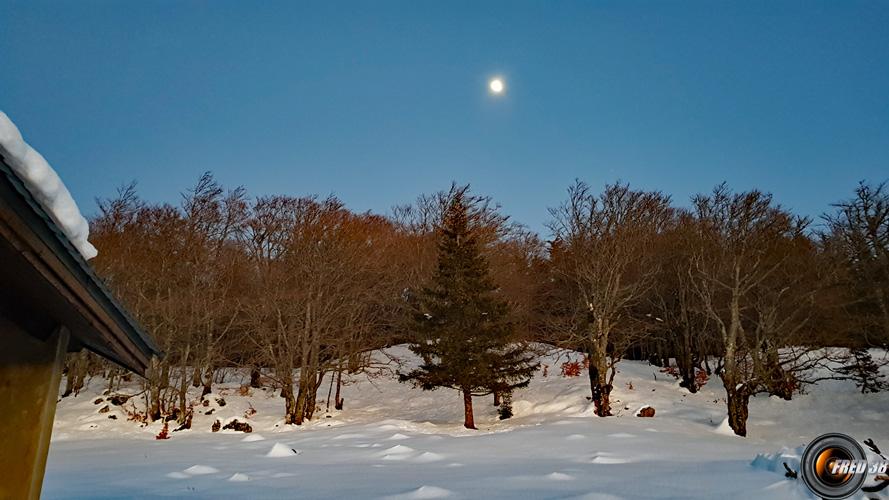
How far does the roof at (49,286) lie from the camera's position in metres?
2.82

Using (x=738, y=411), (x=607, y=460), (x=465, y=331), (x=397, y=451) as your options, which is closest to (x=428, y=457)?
(x=397, y=451)

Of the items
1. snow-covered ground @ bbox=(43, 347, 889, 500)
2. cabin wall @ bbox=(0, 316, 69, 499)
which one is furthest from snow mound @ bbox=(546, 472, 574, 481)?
cabin wall @ bbox=(0, 316, 69, 499)

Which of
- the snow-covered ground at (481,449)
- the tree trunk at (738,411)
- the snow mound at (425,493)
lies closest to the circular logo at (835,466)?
the snow-covered ground at (481,449)

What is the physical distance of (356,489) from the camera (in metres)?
7.39

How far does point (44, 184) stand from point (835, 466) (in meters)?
7.60

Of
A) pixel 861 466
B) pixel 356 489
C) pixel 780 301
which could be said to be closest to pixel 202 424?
pixel 356 489

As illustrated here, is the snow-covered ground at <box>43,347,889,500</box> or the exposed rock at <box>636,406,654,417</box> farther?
the exposed rock at <box>636,406,654,417</box>

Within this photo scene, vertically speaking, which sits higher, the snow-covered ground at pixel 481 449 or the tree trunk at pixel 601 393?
the tree trunk at pixel 601 393

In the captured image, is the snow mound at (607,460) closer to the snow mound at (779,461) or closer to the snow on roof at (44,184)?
the snow mound at (779,461)

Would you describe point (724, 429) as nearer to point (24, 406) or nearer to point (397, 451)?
point (397, 451)

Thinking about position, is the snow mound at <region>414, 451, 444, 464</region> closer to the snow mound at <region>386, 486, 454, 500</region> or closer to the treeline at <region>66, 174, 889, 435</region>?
the snow mound at <region>386, 486, 454, 500</region>

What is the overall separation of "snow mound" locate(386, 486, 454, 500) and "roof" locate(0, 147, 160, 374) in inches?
145

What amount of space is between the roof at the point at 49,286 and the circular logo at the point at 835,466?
6774mm

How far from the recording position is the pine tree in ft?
62.8
